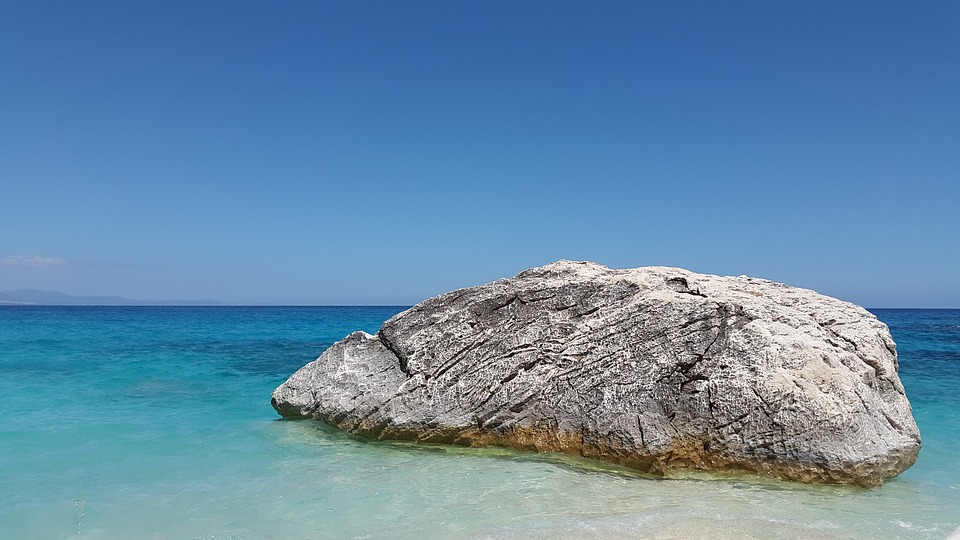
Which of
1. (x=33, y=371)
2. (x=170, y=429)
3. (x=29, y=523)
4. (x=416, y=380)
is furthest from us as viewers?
(x=33, y=371)

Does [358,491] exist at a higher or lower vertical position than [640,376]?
lower

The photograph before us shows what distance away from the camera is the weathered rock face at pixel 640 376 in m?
7.45

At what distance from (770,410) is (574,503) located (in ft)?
9.37

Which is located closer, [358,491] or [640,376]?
[358,491]

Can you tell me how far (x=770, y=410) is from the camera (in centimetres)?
743

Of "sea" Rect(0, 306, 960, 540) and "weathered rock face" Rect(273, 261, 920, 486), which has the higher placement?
"weathered rock face" Rect(273, 261, 920, 486)

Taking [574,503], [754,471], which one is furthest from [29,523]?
[754,471]

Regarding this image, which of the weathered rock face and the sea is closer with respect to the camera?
the sea

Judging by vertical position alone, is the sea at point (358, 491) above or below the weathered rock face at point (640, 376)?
below

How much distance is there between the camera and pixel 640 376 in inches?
329

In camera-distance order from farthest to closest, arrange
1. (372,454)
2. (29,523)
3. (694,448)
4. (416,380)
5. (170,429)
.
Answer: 1. (170,429)
2. (416,380)
3. (372,454)
4. (694,448)
5. (29,523)

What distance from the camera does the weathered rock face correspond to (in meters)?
7.45

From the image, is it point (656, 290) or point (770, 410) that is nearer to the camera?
point (770, 410)

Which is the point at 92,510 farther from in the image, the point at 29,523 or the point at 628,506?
the point at 628,506
